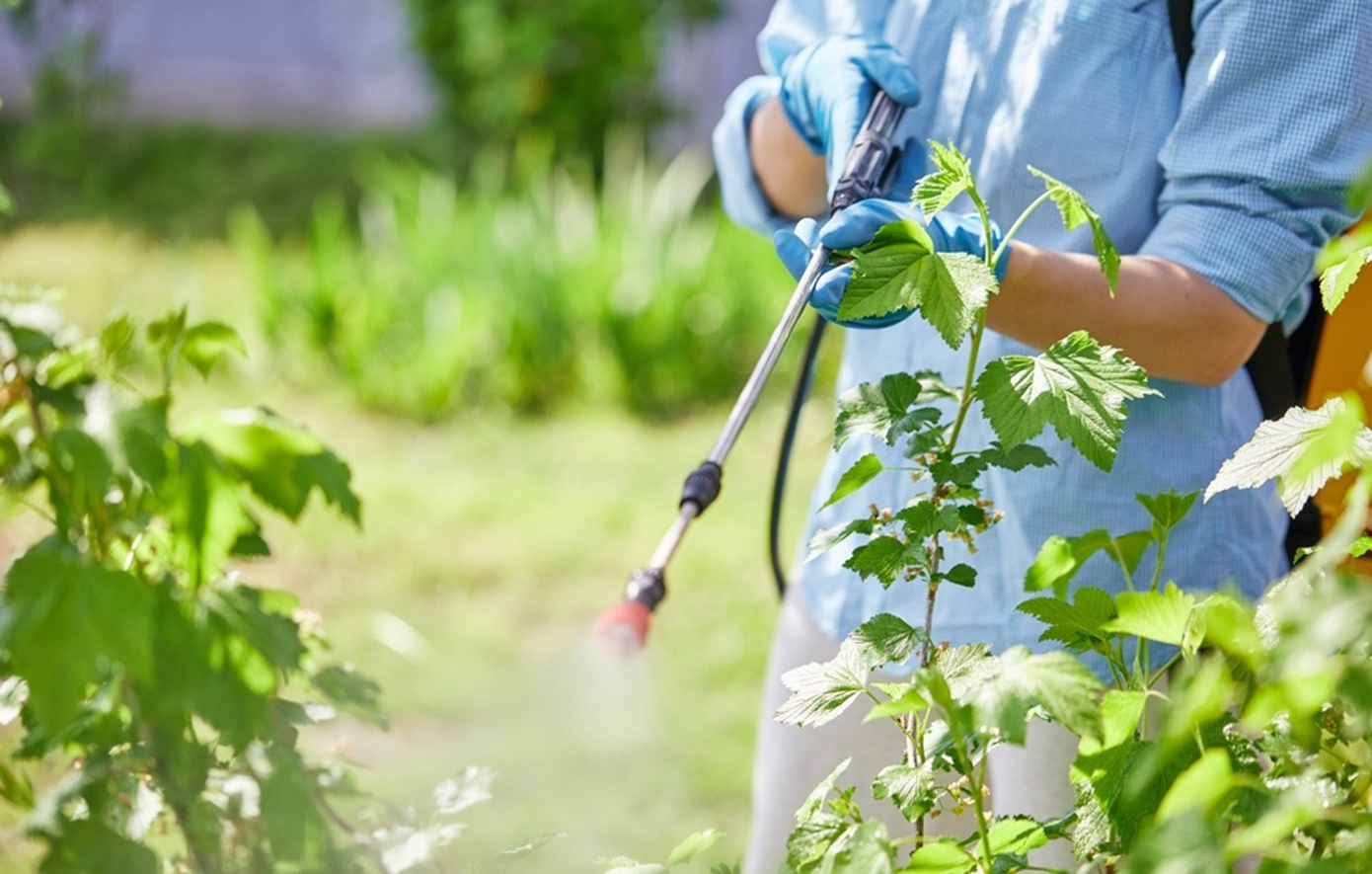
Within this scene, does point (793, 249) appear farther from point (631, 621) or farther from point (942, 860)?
point (942, 860)

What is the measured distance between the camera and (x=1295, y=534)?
1311mm

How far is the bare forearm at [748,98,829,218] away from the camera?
1475 millimetres

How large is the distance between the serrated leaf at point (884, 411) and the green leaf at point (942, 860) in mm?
244

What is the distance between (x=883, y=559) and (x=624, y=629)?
0.18m

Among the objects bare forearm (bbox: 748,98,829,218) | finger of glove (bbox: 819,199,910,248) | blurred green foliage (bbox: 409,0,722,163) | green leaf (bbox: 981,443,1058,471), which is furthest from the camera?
blurred green foliage (bbox: 409,0,722,163)

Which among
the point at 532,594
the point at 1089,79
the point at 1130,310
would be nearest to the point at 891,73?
the point at 1089,79

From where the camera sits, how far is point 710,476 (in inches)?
39.5

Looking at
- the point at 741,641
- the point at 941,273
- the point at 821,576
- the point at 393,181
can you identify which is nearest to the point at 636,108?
the point at 393,181

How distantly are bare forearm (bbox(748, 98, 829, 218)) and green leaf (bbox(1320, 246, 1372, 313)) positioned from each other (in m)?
0.71

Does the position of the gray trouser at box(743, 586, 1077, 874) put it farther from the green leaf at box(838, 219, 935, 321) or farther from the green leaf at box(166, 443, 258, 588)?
the green leaf at box(166, 443, 258, 588)

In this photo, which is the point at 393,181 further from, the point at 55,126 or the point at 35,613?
the point at 35,613

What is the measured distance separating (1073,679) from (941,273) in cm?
26

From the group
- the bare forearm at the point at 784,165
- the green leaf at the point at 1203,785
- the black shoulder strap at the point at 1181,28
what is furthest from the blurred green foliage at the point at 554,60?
the green leaf at the point at 1203,785

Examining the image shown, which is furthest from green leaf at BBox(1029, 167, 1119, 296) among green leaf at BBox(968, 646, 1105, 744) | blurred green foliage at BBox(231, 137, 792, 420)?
blurred green foliage at BBox(231, 137, 792, 420)
